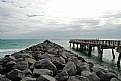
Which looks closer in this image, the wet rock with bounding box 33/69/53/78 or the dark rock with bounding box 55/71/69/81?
the dark rock with bounding box 55/71/69/81

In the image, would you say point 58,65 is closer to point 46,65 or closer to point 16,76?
point 46,65

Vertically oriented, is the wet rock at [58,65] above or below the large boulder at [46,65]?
below

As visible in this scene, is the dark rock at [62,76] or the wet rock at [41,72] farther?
the wet rock at [41,72]

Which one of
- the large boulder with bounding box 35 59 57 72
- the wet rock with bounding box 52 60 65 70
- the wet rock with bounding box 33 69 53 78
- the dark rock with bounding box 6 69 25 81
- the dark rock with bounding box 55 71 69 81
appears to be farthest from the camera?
the wet rock with bounding box 52 60 65 70

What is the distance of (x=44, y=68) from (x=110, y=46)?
1708 cm

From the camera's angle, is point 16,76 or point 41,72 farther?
point 41,72

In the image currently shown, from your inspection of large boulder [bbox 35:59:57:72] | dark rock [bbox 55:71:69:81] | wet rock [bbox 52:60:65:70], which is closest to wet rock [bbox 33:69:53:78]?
dark rock [bbox 55:71:69:81]

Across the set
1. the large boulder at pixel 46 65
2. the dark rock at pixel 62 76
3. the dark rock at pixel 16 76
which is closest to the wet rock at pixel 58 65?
the large boulder at pixel 46 65

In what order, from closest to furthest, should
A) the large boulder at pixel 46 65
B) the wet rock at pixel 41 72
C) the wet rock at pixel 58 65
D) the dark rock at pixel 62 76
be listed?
the dark rock at pixel 62 76 → the wet rock at pixel 41 72 → the large boulder at pixel 46 65 → the wet rock at pixel 58 65

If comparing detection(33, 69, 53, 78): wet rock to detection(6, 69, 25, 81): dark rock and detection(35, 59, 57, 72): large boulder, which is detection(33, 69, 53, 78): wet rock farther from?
detection(35, 59, 57, 72): large boulder

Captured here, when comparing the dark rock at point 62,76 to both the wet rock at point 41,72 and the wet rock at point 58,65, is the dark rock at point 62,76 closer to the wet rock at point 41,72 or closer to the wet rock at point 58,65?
the wet rock at point 41,72

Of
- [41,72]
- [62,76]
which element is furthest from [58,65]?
[62,76]

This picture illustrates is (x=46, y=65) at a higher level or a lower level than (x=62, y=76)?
higher

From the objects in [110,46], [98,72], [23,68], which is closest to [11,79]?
[23,68]
